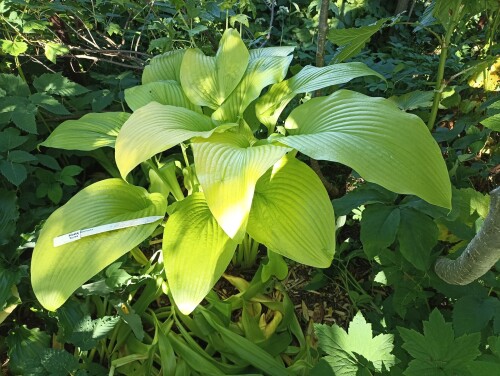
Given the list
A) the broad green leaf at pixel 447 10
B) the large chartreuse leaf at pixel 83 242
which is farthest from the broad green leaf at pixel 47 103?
the broad green leaf at pixel 447 10

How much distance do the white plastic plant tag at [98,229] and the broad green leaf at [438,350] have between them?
23.9 inches

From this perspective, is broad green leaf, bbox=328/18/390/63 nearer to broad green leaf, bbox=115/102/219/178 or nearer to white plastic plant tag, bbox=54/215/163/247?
broad green leaf, bbox=115/102/219/178

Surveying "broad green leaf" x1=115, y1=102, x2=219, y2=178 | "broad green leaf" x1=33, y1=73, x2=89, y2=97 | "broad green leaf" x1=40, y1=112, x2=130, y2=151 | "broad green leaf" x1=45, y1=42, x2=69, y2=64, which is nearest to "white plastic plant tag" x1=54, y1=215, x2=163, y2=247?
"broad green leaf" x1=115, y1=102, x2=219, y2=178

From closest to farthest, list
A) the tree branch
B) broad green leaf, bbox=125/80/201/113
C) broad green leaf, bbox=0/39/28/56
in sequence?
the tree branch → broad green leaf, bbox=125/80/201/113 → broad green leaf, bbox=0/39/28/56

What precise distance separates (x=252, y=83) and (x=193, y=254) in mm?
543

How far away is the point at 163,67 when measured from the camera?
1.46 metres

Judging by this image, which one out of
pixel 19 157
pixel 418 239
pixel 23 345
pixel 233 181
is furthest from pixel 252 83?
pixel 23 345

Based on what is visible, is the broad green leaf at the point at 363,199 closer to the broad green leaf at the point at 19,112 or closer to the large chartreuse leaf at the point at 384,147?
the large chartreuse leaf at the point at 384,147

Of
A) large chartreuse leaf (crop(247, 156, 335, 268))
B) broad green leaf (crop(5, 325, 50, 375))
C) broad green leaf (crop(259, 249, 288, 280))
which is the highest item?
large chartreuse leaf (crop(247, 156, 335, 268))

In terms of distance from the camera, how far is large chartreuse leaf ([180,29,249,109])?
1243mm

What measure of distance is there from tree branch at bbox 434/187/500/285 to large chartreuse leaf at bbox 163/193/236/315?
484 mm

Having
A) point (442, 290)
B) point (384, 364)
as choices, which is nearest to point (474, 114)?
point (442, 290)

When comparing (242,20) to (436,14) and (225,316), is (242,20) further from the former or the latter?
(225,316)

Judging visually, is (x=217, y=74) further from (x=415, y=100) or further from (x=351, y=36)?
(x=415, y=100)
